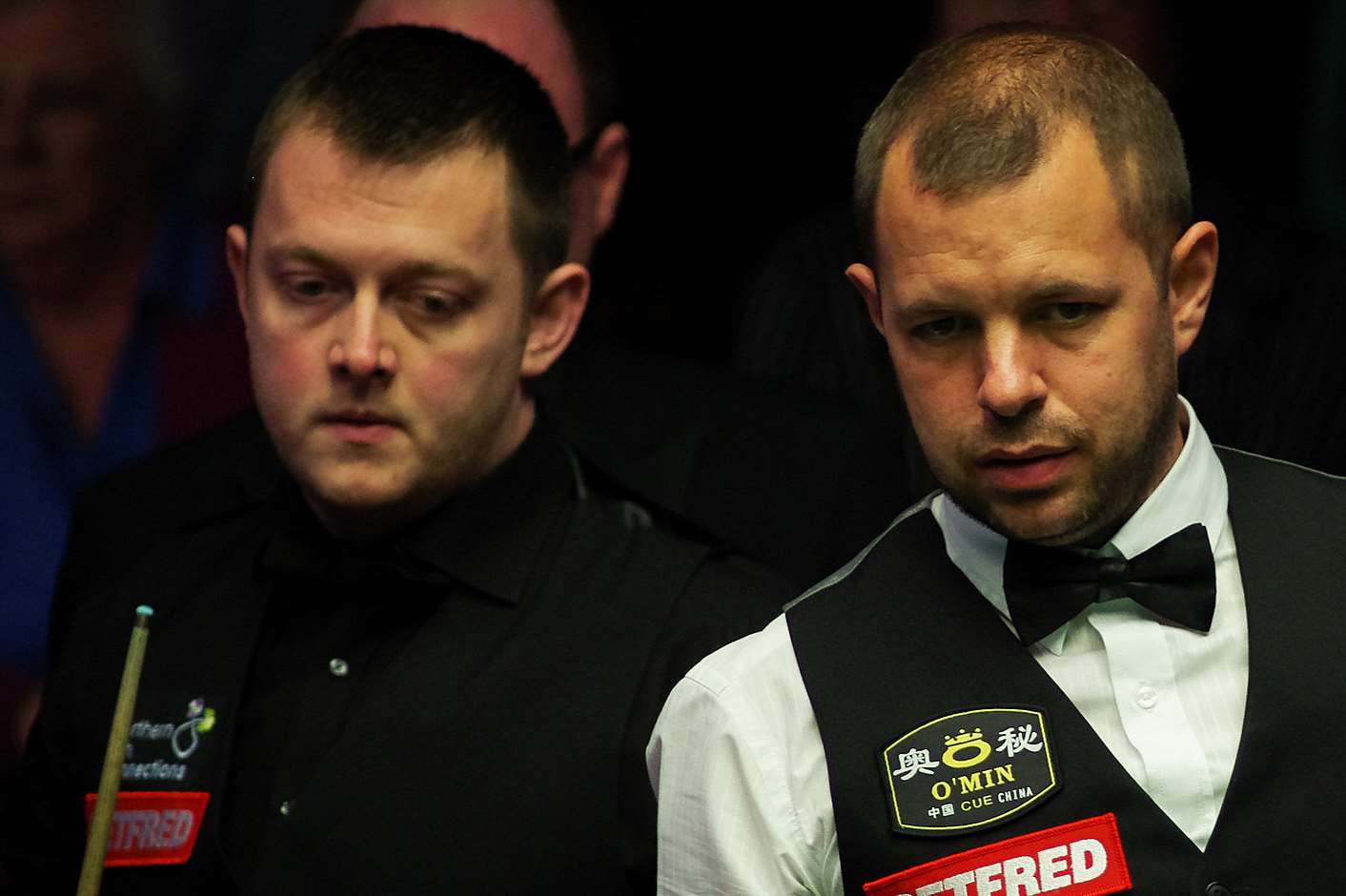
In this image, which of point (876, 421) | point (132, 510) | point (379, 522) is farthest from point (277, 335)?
point (876, 421)

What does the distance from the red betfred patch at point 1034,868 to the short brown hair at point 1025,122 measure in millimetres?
620

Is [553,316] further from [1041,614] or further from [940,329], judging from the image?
[1041,614]

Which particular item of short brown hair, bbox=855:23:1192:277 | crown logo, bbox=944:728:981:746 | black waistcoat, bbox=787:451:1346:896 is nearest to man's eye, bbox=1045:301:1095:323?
short brown hair, bbox=855:23:1192:277

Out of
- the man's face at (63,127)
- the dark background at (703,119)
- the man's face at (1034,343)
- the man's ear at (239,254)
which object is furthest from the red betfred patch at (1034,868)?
the man's face at (63,127)

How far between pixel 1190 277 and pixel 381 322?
3.33 feet

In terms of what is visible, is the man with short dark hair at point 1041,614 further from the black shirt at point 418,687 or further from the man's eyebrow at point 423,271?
the man's eyebrow at point 423,271

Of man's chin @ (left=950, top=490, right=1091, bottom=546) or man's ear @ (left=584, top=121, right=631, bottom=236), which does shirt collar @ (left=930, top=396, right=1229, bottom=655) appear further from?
man's ear @ (left=584, top=121, right=631, bottom=236)

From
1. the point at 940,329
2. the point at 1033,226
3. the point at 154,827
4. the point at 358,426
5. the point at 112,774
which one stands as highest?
the point at 1033,226

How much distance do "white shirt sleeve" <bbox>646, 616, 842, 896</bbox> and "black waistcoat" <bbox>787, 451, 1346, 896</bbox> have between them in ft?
0.09

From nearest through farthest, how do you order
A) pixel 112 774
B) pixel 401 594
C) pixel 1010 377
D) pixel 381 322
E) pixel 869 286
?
pixel 1010 377
pixel 869 286
pixel 112 774
pixel 381 322
pixel 401 594

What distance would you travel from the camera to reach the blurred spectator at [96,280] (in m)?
4.12

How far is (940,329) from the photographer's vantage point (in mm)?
2377

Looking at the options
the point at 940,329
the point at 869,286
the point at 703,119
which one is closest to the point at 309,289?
the point at 869,286

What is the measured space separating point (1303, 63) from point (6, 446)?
2511 millimetres
